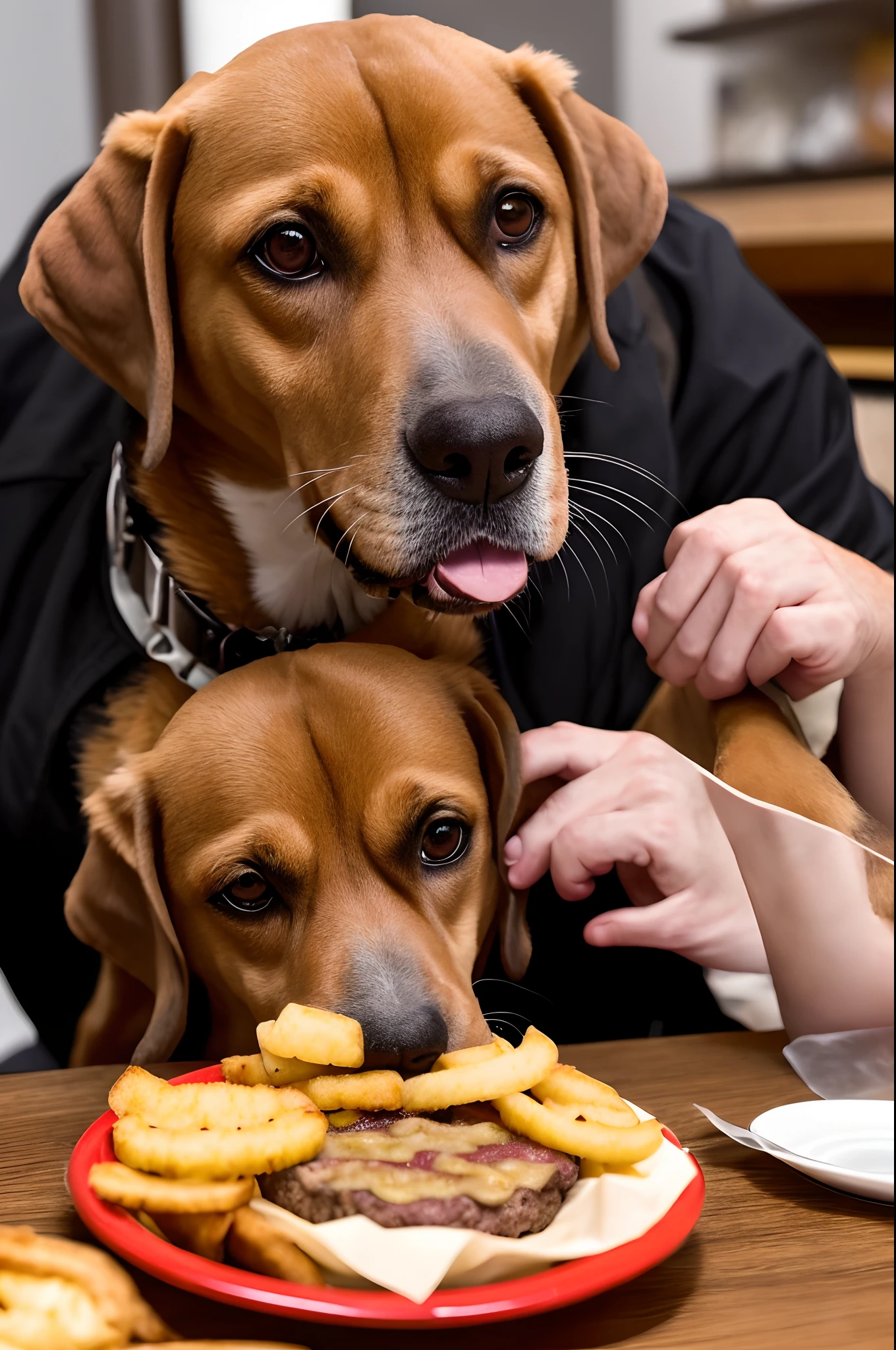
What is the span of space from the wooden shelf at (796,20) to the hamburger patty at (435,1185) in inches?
27.7

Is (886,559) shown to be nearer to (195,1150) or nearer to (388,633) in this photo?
(388,633)

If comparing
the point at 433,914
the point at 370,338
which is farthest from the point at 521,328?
the point at 433,914

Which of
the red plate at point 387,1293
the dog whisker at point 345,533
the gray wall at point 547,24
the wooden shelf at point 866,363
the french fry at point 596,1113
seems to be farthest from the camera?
the wooden shelf at point 866,363

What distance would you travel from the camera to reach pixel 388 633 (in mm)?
783

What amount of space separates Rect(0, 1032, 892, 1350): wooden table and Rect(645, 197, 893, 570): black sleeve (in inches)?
14.6

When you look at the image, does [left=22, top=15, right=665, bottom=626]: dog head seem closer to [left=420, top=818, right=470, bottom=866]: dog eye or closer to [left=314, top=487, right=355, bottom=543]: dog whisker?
[left=314, top=487, right=355, bottom=543]: dog whisker

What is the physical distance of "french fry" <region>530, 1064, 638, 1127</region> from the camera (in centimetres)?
58

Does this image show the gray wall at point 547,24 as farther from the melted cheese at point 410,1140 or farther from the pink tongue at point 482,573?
the melted cheese at point 410,1140

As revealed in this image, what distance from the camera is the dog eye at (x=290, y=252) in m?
0.68

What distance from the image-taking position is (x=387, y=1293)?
0.49m

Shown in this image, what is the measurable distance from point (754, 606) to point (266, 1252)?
1.41 ft

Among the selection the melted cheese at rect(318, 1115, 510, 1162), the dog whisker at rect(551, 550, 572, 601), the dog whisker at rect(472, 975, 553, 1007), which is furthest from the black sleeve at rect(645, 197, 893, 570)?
the melted cheese at rect(318, 1115, 510, 1162)

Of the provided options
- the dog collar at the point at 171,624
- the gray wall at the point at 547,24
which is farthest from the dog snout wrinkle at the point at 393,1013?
the gray wall at the point at 547,24

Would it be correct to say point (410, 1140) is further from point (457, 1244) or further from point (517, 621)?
point (517, 621)
